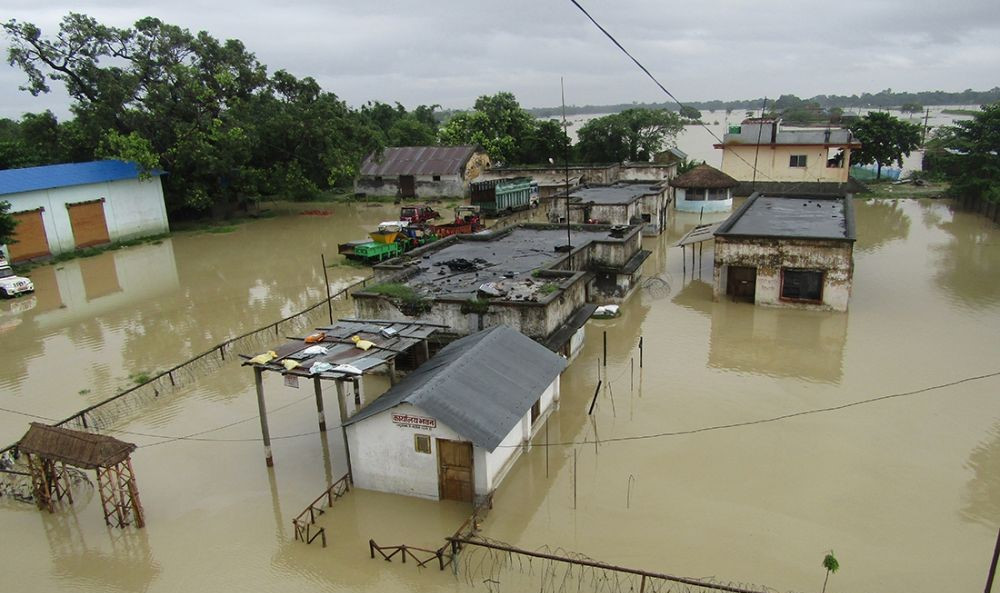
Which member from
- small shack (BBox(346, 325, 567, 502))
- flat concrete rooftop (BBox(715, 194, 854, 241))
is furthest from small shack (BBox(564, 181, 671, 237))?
small shack (BBox(346, 325, 567, 502))

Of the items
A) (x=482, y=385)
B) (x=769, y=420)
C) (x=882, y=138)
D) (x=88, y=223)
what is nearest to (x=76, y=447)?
(x=482, y=385)

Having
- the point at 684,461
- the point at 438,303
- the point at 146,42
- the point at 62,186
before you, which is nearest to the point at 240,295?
the point at 438,303

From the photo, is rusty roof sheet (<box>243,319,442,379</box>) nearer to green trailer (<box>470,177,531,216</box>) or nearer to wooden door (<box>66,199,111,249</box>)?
green trailer (<box>470,177,531,216</box>)

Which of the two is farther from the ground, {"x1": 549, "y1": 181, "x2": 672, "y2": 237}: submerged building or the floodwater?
{"x1": 549, "y1": 181, "x2": 672, "y2": 237}: submerged building

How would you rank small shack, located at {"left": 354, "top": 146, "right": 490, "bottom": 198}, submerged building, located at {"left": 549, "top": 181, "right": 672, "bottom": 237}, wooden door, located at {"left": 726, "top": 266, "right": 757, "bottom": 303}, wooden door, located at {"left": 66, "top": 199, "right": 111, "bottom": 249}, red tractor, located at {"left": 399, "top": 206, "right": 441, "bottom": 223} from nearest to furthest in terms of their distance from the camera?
wooden door, located at {"left": 726, "top": 266, "right": 757, "bottom": 303}
submerged building, located at {"left": 549, "top": 181, "right": 672, "bottom": 237}
wooden door, located at {"left": 66, "top": 199, "right": 111, "bottom": 249}
red tractor, located at {"left": 399, "top": 206, "right": 441, "bottom": 223}
small shack, located at {"left": 354, "top": 146, "right": 490, "bottom": 198}

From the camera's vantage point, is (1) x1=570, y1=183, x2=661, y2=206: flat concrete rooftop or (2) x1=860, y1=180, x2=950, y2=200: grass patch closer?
(1) x1=570, y1=183, x2=661, y2=206: flat concrete rooftop

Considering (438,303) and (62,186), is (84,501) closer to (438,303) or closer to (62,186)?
(438,303)

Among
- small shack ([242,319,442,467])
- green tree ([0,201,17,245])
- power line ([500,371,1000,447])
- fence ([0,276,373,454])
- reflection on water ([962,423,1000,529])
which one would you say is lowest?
reflection on water ([962,423,1000,529])

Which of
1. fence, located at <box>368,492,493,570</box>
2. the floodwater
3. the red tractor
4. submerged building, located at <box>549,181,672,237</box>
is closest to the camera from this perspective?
fence, located at <box>368,492,493,570</box>

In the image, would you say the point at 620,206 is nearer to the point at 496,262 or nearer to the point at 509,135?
the point at 496,262
